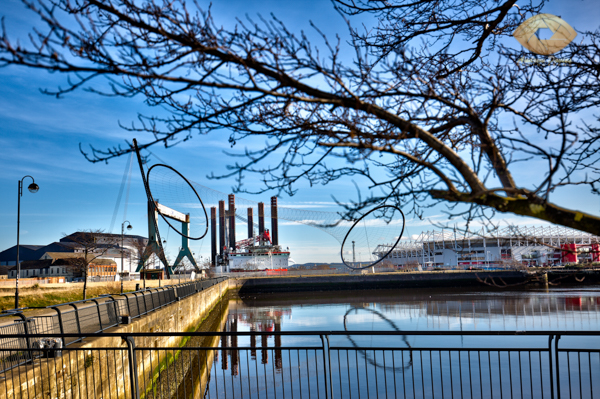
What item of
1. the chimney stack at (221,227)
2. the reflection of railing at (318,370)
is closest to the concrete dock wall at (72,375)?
the reflection of railing at (318,370)

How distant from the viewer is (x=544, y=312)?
2830 cm

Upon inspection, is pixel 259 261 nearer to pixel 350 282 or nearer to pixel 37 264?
pixel 350 282

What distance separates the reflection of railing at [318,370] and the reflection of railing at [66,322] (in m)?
0.39

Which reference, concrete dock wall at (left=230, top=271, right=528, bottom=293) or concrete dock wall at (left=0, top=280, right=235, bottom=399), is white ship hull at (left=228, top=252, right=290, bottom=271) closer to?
concrete dock wall at (left=230, top=271, right=528, bottom=293)

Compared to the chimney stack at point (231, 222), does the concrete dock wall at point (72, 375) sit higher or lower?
lower

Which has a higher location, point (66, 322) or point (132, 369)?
point (66, 322)

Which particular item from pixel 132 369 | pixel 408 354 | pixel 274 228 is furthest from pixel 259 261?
pixel 132 369

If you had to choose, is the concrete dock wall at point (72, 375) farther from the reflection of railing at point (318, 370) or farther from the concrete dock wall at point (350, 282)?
the concrete dock wall at point (350, 282)

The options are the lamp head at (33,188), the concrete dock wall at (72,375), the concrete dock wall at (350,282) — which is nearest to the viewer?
the concrete dock wall at (72,375)

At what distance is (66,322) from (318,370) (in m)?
9.49

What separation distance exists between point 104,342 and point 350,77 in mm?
8284

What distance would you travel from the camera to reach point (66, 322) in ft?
30.0

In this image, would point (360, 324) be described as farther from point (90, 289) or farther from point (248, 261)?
point (248, 261)

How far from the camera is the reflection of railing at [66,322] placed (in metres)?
6.95
